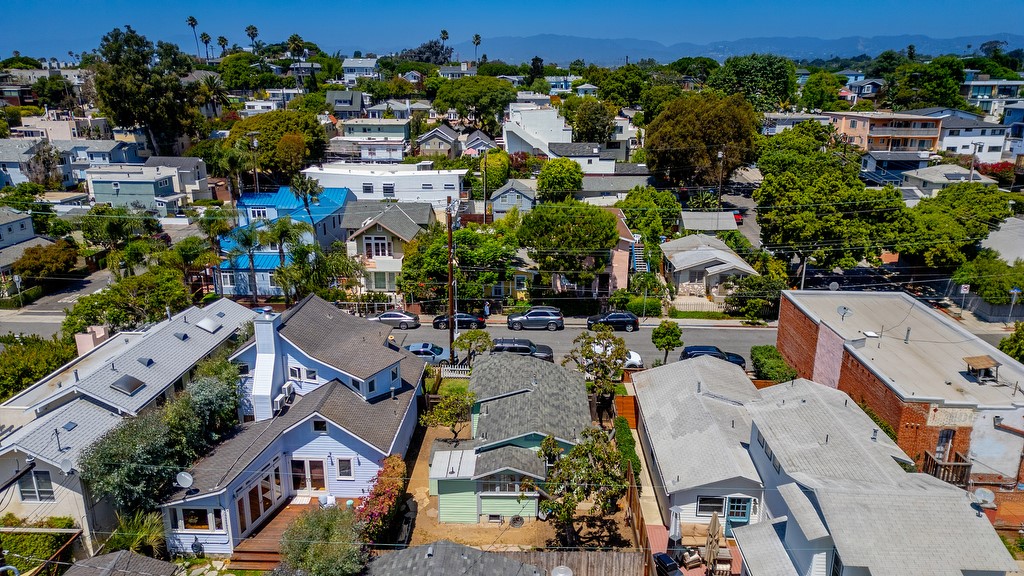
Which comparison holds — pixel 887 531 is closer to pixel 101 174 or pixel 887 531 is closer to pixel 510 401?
pixel 510 401

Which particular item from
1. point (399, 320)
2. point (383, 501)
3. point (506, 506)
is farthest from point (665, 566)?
point (399, 320)

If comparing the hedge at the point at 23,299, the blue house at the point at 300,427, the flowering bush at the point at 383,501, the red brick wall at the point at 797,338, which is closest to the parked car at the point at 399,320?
the blue house at the point at 300,427

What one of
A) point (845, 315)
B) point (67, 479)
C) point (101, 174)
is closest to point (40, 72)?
point (101, 174)

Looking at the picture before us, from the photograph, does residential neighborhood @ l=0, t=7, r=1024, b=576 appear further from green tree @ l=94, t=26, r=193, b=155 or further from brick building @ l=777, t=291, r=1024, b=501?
green tree @ l=94, t=26, r=193, b=155

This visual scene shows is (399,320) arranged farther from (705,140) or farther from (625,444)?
(705,140)

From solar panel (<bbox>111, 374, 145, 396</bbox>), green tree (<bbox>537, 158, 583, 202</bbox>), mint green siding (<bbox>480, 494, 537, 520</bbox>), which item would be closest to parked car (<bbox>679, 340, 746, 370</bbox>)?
mint green siding (<bbox>480, 494, 537, 520</bbox>)

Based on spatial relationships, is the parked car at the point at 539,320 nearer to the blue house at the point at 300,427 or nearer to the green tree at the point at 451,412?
the blue house at the point at 300,427

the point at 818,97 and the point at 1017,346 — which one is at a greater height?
the point at 818,97
